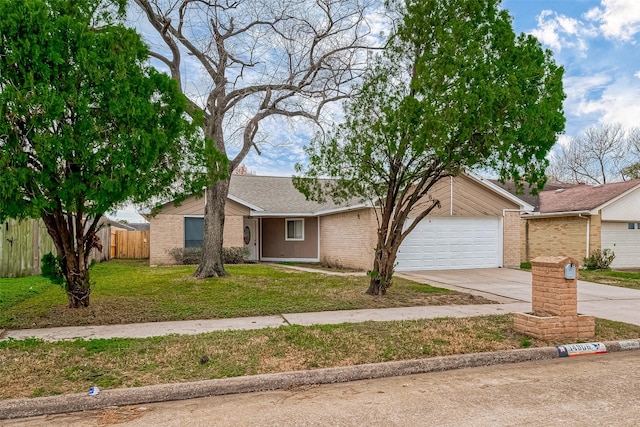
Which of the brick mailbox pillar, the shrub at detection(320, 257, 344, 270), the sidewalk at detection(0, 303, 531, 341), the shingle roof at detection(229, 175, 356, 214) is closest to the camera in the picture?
the brick mailbox pillar

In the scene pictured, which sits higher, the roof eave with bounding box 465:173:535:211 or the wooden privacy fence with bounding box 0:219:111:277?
the roof eave with bounding box 465:173:535:211

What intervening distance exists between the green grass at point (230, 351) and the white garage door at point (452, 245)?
30.8ft

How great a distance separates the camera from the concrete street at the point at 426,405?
386 centimetres

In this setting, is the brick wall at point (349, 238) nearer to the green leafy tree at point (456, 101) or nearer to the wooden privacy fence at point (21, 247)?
the green leafy tree at point (456, 101)

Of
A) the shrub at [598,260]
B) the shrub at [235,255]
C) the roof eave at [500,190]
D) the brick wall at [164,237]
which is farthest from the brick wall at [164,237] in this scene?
the shrub at [598,260]

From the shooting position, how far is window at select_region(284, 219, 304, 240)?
72.7 ft

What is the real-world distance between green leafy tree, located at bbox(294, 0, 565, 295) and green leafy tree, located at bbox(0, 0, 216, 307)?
394 cm

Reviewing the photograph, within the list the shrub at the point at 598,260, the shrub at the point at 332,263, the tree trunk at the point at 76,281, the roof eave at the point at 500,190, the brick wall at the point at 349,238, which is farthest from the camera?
the shrub at the point at 332,263

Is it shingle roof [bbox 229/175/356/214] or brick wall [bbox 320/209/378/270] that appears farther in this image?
shingle roof [bbox 229/175/356/214]

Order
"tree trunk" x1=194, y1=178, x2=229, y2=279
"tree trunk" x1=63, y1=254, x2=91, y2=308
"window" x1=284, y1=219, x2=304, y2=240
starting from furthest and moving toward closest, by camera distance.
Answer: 1. "window" x1=284, y1=219, x2=304, y2=240
2. "tree trunk" x1=194, y1=178, x2=229, y2=279
3. "tree trunk" x1=63, y1=254, x2=91, y2=308

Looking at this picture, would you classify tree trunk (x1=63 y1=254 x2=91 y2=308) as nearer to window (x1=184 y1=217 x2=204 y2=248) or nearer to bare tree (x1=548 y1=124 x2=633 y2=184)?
window (x1=184 y1=217 x2=204 y2=248)

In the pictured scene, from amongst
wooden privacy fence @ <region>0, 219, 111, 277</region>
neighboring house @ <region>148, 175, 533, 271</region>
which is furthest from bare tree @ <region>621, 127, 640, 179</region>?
wooden privacy fence @ <region>0, 219, 111, 277</region>

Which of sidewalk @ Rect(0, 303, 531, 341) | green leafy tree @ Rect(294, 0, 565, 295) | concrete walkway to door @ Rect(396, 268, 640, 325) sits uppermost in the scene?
green leafy tree @ Rect(294, 0, 565, 295)

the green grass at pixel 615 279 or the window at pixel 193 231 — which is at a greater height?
the window at pixel 193 231
